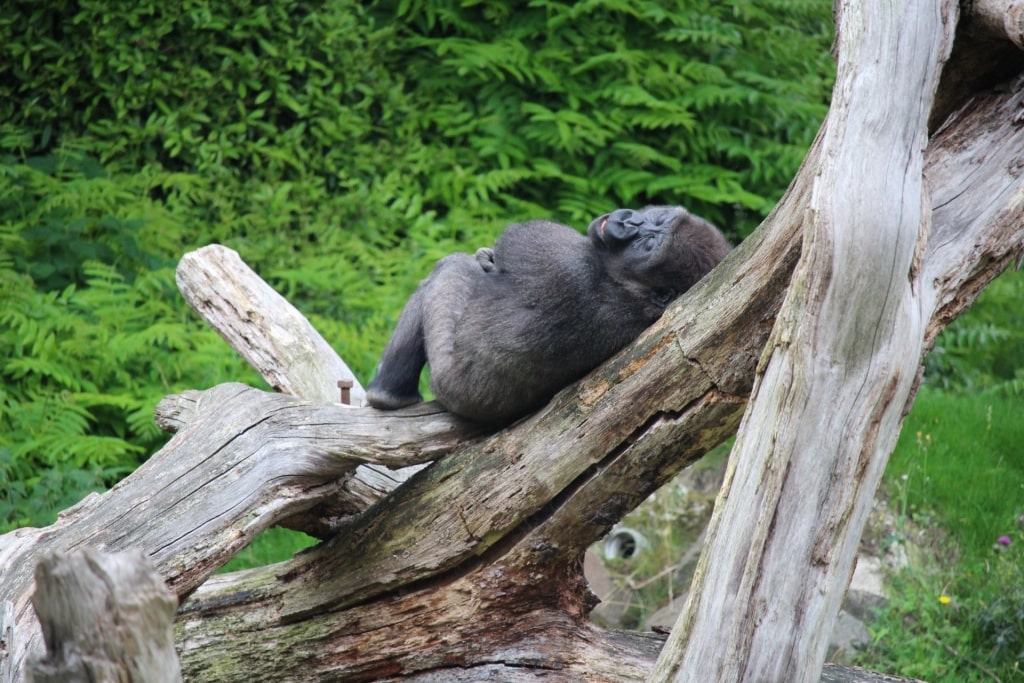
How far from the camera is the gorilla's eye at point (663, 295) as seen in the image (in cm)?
386

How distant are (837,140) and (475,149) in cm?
615

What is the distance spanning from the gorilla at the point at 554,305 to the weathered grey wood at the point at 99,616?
6.42 feet

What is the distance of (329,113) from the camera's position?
8672mm

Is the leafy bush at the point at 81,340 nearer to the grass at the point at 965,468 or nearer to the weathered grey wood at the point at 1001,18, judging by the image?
the grass at the point at 965,468

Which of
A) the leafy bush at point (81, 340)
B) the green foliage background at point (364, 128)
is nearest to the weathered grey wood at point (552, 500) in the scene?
the leafy bush at point (81, 340)

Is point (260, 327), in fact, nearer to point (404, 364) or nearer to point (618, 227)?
point (404, 364)

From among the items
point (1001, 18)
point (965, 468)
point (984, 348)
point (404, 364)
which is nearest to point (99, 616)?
point (404, 364)

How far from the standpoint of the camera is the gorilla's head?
3.87m

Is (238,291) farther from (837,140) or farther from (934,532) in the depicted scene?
(934,532)

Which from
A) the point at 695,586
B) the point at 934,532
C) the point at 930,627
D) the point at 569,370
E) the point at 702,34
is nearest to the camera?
the point at 695,586

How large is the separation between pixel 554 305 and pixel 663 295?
405mm

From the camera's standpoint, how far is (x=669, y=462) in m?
3.54

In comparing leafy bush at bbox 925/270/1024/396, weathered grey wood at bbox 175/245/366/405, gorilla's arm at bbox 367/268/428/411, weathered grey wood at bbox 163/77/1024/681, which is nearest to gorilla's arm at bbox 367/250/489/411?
gorilla's arm at bbox 367/268/428/411

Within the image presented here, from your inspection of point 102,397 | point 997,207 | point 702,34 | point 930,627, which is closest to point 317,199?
point 102,397
